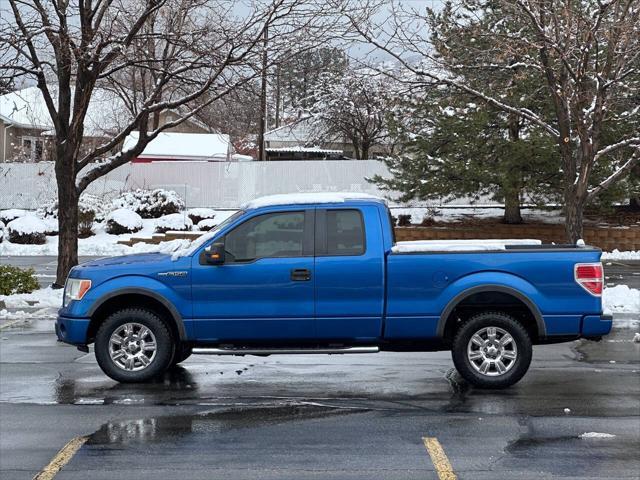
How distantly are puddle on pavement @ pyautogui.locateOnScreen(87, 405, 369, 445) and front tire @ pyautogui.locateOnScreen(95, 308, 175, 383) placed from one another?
4.48 feet

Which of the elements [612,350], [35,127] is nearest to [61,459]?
[612,350]

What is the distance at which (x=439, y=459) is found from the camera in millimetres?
6531

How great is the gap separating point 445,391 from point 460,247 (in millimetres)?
1447

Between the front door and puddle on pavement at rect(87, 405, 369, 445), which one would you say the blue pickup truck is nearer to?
the front door

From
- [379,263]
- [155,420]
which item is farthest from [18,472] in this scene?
[379,263]

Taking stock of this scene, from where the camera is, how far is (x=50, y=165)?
122 ft

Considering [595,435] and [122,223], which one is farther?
[122,223]

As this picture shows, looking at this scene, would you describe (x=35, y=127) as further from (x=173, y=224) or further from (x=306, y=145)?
(x=173, y=224)

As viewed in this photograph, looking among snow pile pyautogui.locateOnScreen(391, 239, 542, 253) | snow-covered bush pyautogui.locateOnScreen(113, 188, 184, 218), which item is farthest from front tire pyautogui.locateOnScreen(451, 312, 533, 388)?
snow-covered bush pyautogui.locateOnScreen(113, 188, 184, 218)

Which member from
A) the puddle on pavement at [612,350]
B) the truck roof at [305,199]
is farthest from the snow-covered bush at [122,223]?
the truck roof at [305,199]

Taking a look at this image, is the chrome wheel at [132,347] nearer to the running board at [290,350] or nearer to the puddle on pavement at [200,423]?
the running board at [290,350]

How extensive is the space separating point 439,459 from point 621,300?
9.95 meters

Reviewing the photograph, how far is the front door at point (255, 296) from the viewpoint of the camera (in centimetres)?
895

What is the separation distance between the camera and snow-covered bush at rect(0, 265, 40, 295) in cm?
1623
